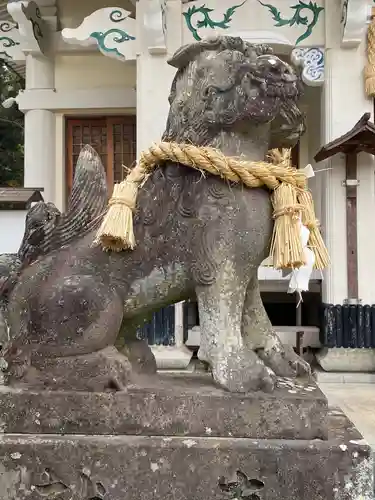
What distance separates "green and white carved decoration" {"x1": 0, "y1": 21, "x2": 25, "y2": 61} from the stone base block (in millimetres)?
4634

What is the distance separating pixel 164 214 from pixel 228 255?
23 centimetres

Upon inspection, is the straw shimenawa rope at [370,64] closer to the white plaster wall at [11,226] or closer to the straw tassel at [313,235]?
the white plaster wall at [11,226]

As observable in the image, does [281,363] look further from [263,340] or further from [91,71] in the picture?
[91,71]

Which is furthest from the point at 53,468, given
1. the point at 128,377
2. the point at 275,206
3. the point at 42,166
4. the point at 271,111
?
the point at 42,166

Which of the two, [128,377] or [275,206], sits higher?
[275,206]

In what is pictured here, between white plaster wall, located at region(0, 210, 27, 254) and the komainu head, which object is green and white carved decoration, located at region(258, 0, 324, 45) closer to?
white plaster wall, located at region(0, 210, 27, 254)

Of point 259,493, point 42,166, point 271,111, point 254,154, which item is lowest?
point 259,493

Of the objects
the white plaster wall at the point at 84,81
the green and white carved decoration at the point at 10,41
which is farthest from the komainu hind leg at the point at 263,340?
the green and white carved decoration at the point at 10,41

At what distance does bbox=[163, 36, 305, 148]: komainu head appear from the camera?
1.52 metres

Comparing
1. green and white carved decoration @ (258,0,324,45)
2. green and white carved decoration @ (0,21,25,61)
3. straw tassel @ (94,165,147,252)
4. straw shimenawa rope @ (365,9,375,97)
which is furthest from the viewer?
green and white carved decoration @ (0,21,25,61)

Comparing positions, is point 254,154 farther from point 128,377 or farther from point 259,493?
point 259,493

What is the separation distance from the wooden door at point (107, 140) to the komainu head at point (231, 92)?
4.53m

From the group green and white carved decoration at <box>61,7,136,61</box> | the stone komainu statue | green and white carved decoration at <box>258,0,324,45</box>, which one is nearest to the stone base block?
green and white carved decoration at <box>258,0,324,45</box>

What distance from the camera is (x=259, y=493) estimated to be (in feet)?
4.55
